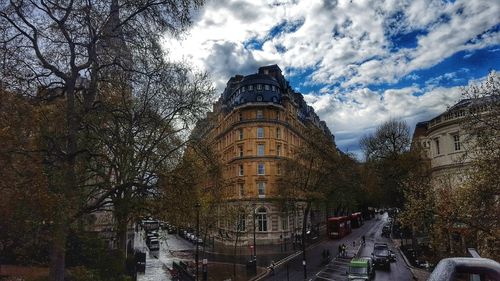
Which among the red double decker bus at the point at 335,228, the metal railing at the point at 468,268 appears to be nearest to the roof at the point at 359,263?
the red double decker bus at the point at 335,228

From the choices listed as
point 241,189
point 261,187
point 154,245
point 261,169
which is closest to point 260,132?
point 261,169

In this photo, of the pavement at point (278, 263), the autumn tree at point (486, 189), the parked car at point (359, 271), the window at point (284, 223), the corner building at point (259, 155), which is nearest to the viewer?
the autumn tree at point (486, 189)

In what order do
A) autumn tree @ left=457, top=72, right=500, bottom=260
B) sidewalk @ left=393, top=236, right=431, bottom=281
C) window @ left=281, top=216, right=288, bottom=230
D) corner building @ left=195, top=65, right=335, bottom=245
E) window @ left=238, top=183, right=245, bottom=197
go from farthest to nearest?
Answer: window @ left=238, top=183, right=245, bottom=197 < window @ left=281, top=216, right=288, bottom=230 < corner building @ left=195, top=65, right=335, bottom=245 < sidewalk @ left=393, top=236, right=431, bottom=281 < autumn tree @ left=457, top=72, right=500, bottom=260

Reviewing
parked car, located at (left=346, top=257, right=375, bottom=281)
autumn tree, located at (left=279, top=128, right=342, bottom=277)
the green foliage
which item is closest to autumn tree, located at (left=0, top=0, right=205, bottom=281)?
the green foliage

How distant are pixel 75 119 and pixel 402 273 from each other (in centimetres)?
3306

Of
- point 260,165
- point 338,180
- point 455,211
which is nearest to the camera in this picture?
point 455,211

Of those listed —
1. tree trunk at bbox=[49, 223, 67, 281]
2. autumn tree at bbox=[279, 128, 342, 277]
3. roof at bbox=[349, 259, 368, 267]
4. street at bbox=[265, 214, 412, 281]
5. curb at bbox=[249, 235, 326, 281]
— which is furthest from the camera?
autumn tree at bbox=[279, 128, 342, 277]

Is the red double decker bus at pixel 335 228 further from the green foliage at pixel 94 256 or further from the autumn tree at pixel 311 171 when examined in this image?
the green foliage at pixel 94 256

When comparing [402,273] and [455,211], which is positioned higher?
[455,211]

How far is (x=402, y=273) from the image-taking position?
3581cm

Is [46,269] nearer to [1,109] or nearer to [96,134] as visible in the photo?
[96,134]

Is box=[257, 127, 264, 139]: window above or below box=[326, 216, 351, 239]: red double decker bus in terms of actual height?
above

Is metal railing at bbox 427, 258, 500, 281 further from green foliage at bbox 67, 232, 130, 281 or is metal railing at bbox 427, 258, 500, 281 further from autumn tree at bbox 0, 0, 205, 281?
green foliage at bbox 67, 232, 130, 281

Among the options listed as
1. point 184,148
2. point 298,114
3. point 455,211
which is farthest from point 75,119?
point 298,114
